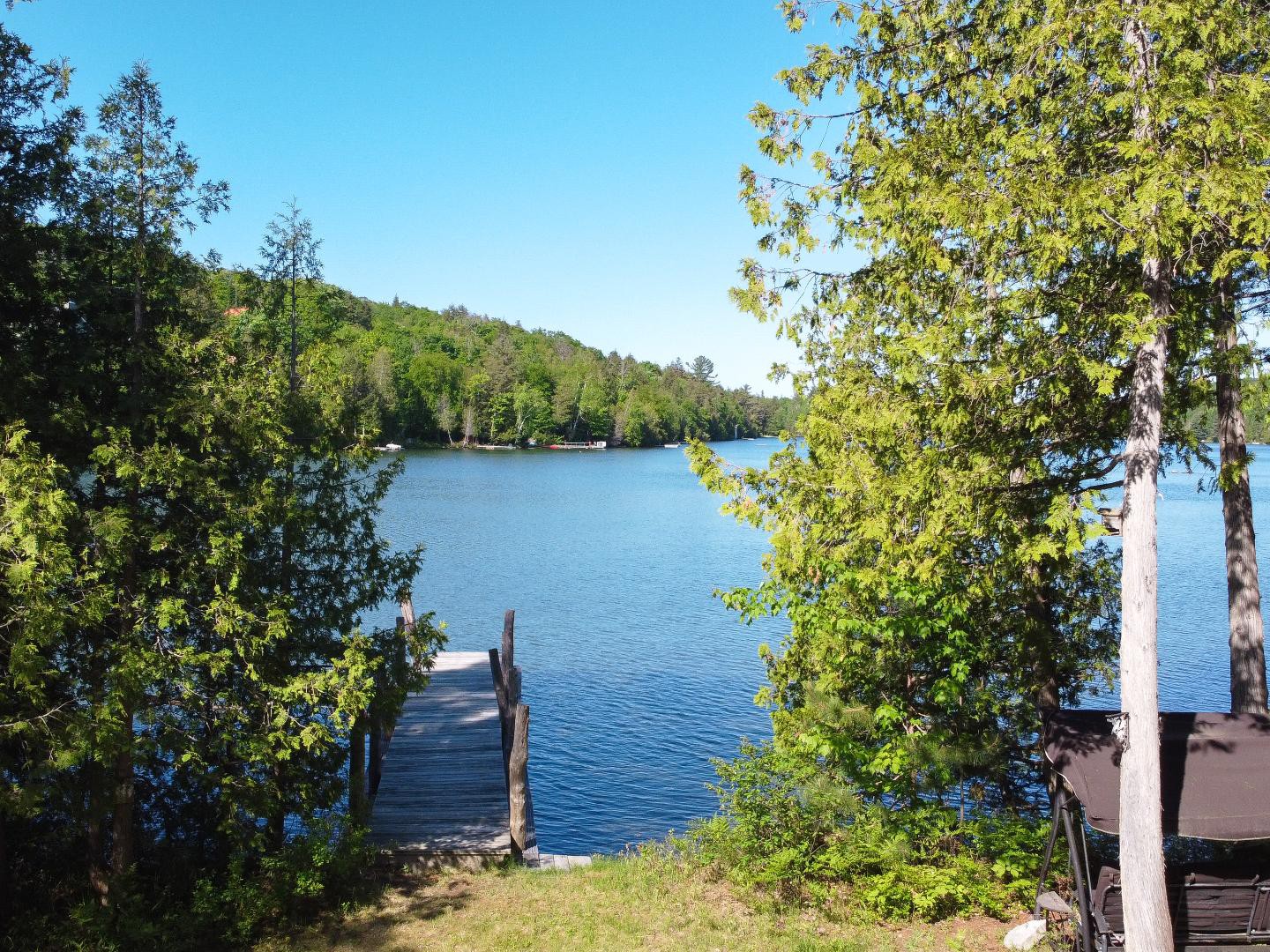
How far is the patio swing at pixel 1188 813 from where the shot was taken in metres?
6.55

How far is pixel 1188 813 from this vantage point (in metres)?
6.61

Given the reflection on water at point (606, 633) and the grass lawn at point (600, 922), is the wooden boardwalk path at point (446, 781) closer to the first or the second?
the grass lawn at point (600, 922)

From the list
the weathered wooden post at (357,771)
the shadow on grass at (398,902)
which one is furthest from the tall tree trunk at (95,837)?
the weathered wooden post at (357,771)

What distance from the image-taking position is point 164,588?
352 inches

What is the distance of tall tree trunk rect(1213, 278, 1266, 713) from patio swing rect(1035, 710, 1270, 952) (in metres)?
1.60

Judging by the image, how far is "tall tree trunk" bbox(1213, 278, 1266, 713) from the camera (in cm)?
855

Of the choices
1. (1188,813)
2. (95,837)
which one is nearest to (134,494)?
(95,837)

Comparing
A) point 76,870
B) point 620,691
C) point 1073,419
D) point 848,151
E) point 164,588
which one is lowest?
point 620,691

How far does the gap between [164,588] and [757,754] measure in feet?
22.4

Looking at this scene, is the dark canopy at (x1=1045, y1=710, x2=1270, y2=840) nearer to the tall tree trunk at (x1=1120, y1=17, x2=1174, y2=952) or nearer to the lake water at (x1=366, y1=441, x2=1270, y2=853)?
the tall tree trunk at (x1=1120, y1=17, x2=1174, y2=952)

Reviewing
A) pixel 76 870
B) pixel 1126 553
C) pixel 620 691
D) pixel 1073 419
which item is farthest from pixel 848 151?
pixel 620 691

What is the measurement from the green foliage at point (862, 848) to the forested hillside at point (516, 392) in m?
67.0

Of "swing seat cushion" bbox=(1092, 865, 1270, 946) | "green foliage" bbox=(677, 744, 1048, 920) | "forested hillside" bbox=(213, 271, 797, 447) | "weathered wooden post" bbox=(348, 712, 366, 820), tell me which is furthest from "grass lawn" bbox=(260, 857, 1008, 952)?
"forested hillside" bbox=(213, 271, 797, 447)

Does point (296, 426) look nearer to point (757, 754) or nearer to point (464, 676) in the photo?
point (757, 754)
